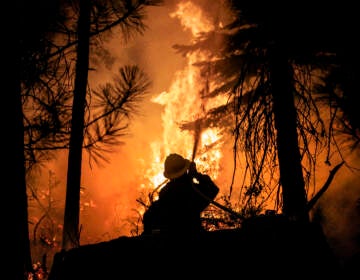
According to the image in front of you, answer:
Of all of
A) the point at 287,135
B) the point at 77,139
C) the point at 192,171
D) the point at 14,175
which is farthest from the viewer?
the point at 77,139

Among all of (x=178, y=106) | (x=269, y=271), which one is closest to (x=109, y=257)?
(x=269, y=271)

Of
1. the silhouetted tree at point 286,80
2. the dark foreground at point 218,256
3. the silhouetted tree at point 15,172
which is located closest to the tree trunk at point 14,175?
the silhouetted tree at point 15,172

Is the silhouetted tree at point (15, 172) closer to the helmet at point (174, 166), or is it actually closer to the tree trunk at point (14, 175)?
the tree trunk at point (14, 175)

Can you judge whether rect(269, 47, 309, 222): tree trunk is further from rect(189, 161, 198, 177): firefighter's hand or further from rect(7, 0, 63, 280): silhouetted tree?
rect(7, 0, 63, 280): silhouetted tree

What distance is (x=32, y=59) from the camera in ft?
13.6

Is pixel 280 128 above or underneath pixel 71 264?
above

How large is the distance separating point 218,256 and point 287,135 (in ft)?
11.1

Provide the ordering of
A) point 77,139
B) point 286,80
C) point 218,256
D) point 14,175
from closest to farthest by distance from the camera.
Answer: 1. point 218,256
2. point 14,175
3. point 286,80
4. point 77,139

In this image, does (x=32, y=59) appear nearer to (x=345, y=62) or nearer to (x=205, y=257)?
(x=205, y=257)

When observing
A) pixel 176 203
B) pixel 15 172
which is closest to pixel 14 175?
pixel 15 172

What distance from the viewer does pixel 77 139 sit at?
510cm

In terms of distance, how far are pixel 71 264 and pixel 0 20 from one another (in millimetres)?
2569

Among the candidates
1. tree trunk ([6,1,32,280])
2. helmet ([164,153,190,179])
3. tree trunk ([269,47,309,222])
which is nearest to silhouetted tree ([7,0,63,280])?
tree trunk ([6,1,32,280])

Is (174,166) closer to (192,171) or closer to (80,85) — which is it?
(192,171)
